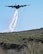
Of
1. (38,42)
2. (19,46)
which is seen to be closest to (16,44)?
(19,46)

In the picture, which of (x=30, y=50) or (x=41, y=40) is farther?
(x=41, y=40)

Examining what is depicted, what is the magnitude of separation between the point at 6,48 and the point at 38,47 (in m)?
12.6

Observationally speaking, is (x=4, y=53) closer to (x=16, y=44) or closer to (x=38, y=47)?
(x=16, y=44)

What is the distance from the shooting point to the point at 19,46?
4958 inches

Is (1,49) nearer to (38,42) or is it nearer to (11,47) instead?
(11,47)

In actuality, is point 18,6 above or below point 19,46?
above

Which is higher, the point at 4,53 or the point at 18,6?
the point at 18,6

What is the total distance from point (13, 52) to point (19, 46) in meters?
3.83

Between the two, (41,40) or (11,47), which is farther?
(41,40)

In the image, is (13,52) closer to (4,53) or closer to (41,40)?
(4,53)

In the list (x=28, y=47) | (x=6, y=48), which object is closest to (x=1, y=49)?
(x=6, y=48)

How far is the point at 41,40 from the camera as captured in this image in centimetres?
13788

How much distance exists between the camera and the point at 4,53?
412 feet

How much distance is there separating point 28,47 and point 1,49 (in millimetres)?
10355
